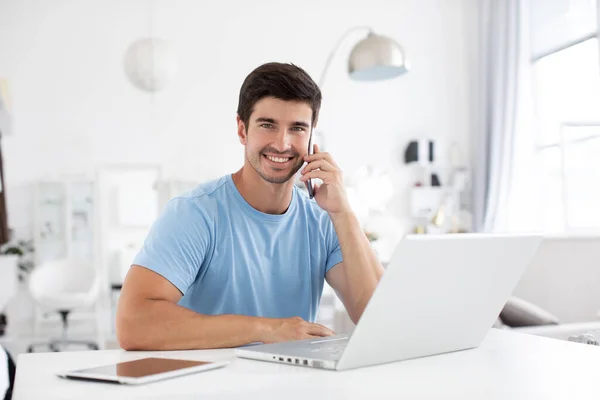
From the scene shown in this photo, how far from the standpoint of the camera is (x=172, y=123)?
292 inches

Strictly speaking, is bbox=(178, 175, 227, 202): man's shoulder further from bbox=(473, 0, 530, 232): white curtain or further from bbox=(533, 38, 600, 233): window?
bbox=(473, 0, 530, 232): white curtain

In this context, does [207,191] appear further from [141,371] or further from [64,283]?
[64,283]

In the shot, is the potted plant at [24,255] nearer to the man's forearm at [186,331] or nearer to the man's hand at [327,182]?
the man's hand at [327,182]

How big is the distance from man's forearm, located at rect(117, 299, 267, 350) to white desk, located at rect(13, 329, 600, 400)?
0.10 metres

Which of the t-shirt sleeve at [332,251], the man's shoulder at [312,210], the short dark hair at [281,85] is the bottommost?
the t-shirt sleeve at [332,251]

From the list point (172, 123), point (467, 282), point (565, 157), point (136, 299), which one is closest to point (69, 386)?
point (136, 299)

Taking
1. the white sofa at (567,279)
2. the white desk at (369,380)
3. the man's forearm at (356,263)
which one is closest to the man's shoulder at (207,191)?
the man's forearm at (356,263)

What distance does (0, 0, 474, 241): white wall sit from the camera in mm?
7129

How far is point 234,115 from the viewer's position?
7.28 m

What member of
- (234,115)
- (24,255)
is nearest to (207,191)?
(234,115)

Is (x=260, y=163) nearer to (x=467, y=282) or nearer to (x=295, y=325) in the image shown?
(x=295, y=325)

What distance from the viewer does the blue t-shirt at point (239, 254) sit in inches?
66.8

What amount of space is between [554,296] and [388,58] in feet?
6.05

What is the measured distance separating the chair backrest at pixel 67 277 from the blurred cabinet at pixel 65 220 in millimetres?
877
